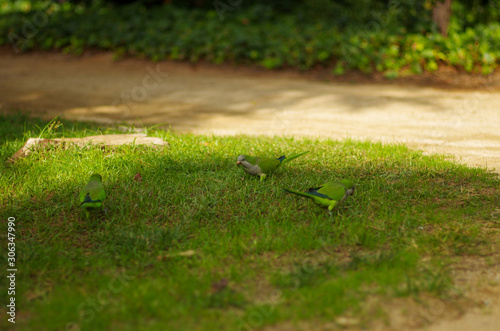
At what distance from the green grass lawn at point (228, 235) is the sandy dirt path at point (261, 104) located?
3.72ft

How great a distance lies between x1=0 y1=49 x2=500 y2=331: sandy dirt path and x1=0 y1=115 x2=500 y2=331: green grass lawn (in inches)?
44.6

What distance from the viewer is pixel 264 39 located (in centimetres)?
1098

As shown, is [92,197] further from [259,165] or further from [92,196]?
[259,165]

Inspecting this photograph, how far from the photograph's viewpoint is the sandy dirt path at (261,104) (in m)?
6.12

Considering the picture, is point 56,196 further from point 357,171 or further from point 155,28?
point 155,28

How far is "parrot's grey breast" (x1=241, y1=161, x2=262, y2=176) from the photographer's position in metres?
4.23

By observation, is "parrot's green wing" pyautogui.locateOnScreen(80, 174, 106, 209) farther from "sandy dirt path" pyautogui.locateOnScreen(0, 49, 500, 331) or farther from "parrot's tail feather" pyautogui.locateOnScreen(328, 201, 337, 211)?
"sandy dirt path" pyautogui.locateOnScreen(0, 49, 500, 331)

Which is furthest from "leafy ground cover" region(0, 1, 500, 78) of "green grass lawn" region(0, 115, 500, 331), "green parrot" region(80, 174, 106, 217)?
"green parrot" region(80, 174, 106, 217)

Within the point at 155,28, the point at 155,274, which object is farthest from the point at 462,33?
the point at 155,274

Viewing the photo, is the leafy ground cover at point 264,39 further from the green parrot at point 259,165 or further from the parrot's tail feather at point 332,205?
the parrot's tail feather at point 332,205

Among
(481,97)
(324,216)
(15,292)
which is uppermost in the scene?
(481,97)

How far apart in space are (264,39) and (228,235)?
8.25 m

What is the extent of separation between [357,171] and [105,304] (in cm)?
275

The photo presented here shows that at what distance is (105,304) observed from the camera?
2.73 meters
